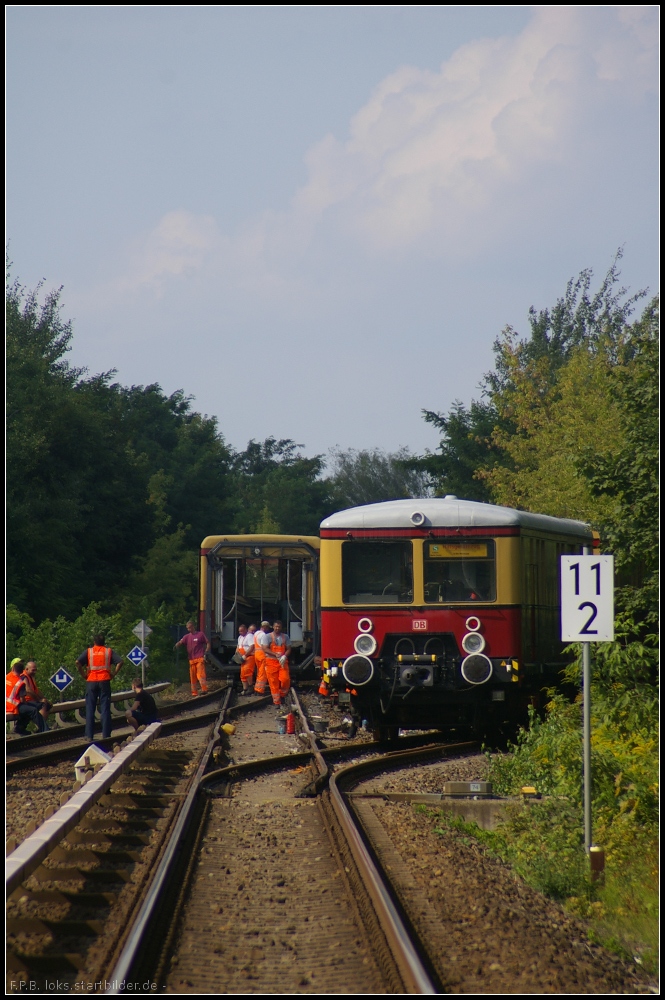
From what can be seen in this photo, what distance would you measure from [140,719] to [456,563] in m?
4.76

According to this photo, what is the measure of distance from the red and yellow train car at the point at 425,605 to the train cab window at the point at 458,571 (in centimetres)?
1

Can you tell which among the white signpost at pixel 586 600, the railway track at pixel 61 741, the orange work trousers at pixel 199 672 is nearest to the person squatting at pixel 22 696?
the railway track at pixel 61 741

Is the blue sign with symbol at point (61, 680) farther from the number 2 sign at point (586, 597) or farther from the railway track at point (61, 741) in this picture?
the number 2 sign at point (586, 597)

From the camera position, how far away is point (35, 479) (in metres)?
40.5

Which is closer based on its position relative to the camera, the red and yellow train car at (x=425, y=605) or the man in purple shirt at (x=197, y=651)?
the red and yellow train car at (x=425, y=605)

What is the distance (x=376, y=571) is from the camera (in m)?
15.4

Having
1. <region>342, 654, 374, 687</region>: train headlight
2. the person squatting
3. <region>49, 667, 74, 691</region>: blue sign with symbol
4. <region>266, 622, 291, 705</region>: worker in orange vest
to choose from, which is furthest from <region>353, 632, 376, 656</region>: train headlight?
<region>49, 667, 74, 691</region>: blue sign with symbol

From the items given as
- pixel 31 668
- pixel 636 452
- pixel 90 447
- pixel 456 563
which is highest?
pixel 90 447

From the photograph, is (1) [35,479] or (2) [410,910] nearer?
(2) [410,910]

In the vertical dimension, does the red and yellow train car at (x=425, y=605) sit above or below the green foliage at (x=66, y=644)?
above

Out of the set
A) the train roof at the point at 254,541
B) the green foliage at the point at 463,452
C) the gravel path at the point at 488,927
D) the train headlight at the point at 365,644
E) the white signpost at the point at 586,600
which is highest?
the green foliage at the point at 463,452

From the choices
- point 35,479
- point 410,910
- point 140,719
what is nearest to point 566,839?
point 410,910

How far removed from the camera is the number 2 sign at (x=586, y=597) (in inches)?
352

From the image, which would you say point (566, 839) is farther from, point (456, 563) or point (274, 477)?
point (274, 477)
